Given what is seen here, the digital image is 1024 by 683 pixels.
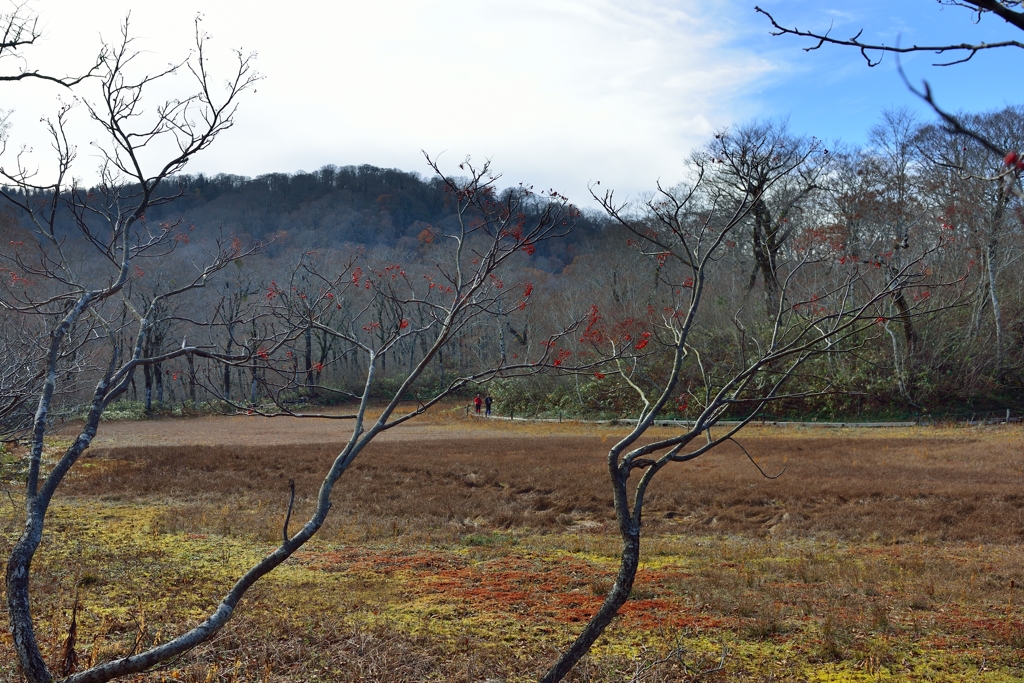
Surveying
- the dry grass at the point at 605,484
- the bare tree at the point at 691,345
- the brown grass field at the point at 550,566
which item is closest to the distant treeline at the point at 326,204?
the dry grass at the point at 605,484

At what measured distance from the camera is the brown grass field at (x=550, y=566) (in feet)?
19.1

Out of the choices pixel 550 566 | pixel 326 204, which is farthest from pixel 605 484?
pixel 326 204

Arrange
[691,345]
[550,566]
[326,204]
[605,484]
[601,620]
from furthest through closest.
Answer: [326,204]
[605,484]
[550,566]
[691,345]
[601,620]

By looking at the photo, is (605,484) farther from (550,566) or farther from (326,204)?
(326,204)

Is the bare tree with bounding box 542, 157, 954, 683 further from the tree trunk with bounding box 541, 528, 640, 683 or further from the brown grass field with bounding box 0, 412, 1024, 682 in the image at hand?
the brown grass field with bounding box 0, 412, 1024, 682

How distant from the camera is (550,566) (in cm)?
924

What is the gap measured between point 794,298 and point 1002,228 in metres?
7.25

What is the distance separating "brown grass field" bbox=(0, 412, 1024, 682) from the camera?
583 centimetres

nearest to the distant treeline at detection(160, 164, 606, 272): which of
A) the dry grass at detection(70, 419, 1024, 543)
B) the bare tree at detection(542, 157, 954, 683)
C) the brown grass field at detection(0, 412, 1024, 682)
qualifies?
the dry grass at detection(70, 419, 1024, 543)

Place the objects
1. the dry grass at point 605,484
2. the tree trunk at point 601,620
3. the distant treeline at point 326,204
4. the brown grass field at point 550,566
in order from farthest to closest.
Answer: the distant treeline at point 326,204, the dry grass at point 605,484, the brown grass field at point 550,566, the tree trunk at point 601,620

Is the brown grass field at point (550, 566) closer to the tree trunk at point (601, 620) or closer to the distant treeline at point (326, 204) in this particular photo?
the tree trunk at point (601, 620)

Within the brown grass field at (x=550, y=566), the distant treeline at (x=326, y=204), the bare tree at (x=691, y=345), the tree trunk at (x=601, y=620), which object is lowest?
the brown grass field at (x=550, y=566)

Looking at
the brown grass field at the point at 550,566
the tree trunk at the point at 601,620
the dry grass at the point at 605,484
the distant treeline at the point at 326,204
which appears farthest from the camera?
the distant treeline at the point at 326,204

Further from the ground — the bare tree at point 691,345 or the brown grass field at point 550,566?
the bare tree at point 691,345
